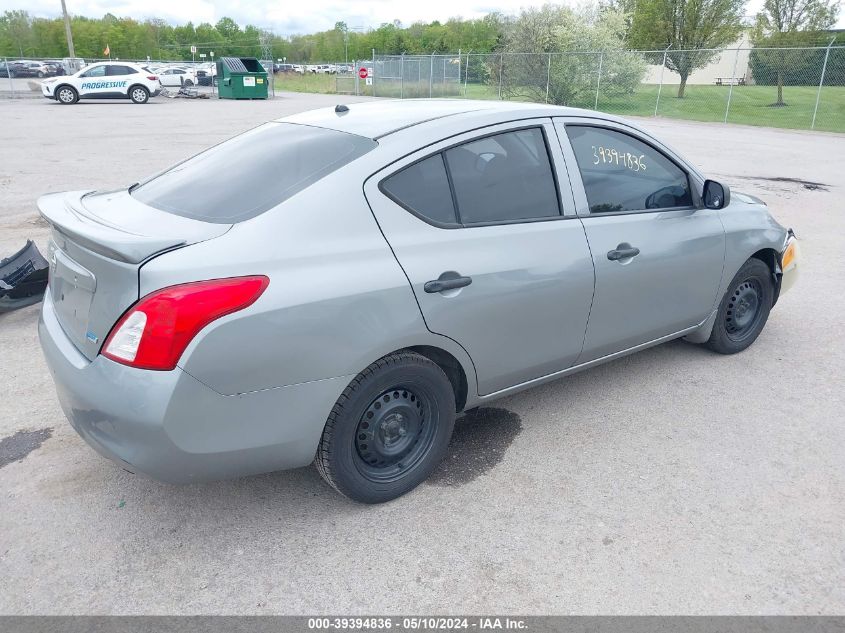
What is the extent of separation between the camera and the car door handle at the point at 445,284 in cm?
282

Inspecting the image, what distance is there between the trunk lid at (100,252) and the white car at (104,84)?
101 feet

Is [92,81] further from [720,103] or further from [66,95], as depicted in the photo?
[720,103]

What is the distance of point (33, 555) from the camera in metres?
2.64

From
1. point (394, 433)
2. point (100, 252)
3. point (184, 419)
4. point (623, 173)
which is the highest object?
point (623, 173)

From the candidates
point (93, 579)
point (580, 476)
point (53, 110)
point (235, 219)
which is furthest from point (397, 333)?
point (53, 110)

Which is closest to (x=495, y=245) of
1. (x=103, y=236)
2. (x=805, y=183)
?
(x=103, y=236)

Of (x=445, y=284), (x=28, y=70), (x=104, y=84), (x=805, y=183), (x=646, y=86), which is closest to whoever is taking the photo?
(x=445, y=284)

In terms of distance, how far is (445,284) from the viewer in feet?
9.39

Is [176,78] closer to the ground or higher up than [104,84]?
higher up

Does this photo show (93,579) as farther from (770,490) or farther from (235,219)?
(770,490)

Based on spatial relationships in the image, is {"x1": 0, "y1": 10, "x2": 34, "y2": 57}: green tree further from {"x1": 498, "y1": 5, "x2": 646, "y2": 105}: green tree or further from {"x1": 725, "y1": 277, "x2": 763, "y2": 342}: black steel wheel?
{"x1": 725, "y1": 277, "x2": 763, "y2": 342}: black steel wheel

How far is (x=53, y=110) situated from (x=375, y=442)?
27629mm

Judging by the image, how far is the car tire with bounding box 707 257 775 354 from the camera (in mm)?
4438

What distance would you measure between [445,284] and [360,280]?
1.34 feet
